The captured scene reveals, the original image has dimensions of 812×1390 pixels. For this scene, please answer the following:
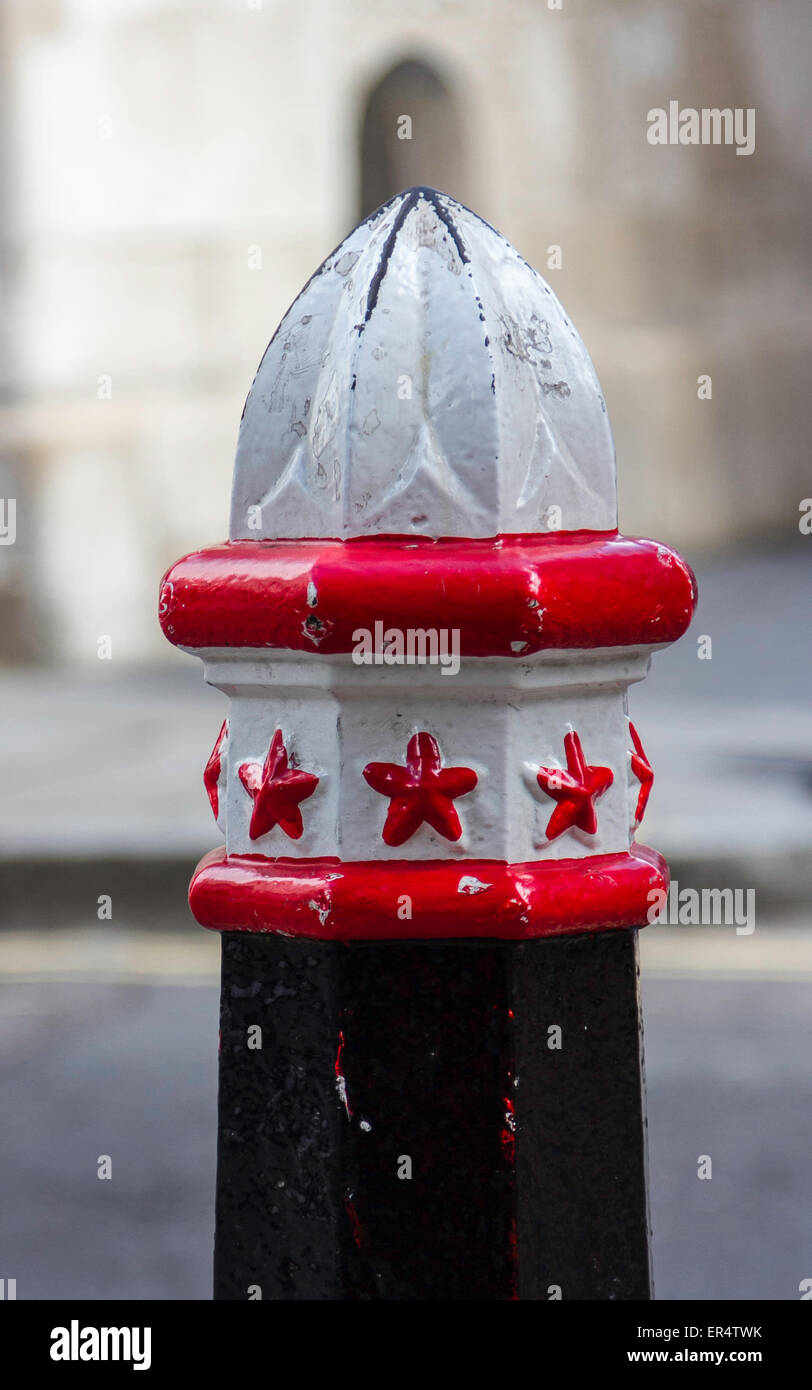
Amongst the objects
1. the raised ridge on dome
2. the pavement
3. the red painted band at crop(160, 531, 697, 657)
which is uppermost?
the raised ridge on dome

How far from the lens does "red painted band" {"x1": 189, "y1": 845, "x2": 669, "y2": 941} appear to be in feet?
5.05

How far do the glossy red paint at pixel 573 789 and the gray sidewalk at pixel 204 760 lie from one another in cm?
351

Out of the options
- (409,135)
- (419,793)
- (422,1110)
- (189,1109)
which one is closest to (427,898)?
(419,793)

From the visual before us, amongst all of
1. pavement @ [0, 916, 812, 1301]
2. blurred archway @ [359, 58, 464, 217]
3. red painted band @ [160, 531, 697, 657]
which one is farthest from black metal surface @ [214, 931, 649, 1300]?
blurred archway @ [359, 58, 464, 217]

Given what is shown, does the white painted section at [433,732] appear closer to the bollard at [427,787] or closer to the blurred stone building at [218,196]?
the bollard at [427,787]

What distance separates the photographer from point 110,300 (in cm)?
957

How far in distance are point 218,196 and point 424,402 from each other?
8.50m

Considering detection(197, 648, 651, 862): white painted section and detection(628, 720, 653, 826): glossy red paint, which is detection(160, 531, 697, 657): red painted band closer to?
detection(197, 648, 651, 862): white painted section

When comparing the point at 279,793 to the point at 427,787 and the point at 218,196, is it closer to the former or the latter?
the point at 427,787

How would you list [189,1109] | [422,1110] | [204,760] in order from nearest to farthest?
[422,1110] < [189,1109] < [204,760]

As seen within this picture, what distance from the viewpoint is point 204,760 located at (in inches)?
262

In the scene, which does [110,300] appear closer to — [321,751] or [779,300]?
[779,300]
